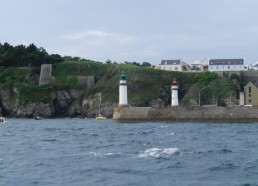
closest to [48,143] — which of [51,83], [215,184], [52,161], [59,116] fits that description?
[52,161]

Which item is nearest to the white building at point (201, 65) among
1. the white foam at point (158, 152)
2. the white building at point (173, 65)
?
the white building at point (173, 65)

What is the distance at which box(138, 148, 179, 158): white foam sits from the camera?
103 feet

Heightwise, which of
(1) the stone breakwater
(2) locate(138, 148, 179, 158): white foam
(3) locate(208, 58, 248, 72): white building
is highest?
(3) locate(208, 58, 248, 72): white building

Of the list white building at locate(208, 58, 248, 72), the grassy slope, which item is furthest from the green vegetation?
white building at locate(208, 58, 248, 72)

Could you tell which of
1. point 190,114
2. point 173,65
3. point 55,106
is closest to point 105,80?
point 55,106

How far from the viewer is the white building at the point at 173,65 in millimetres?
143250

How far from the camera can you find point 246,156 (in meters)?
31.4

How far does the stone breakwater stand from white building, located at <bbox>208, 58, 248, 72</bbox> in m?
57.8

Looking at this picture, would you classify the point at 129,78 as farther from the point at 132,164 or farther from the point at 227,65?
the point at 132,164

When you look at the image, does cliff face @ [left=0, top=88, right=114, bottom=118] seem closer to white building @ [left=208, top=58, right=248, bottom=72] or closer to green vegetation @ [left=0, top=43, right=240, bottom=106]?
green vegetation @ [left=0, top=43, right=240, bottom=106]

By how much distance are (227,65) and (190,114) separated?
60.0 m

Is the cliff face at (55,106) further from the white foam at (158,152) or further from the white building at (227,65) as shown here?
the white foam at (158,152)

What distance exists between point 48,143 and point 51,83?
8663 centimetres

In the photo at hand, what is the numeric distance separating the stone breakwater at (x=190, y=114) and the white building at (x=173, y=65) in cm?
6196
